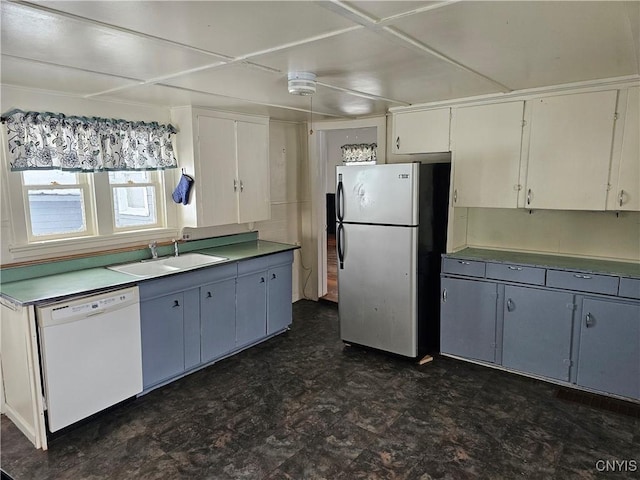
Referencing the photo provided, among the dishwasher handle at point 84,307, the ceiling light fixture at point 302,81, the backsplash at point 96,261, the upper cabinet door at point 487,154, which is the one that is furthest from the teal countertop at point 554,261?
the dishwasher handle at point 84,307

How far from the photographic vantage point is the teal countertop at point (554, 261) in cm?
304

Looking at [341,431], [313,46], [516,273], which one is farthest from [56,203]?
[516,273]

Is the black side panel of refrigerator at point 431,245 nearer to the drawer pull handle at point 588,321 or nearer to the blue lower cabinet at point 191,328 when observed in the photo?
the drawer pull handle at point 588,321

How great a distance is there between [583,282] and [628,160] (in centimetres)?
90

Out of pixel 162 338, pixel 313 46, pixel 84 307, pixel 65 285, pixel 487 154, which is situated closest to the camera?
pixel 313 46

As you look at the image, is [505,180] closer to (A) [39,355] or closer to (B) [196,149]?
(B) [196,149]

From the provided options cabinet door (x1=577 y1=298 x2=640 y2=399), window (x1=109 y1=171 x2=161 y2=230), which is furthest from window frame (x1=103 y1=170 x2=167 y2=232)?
cabinet door (x1=577 y1=298 x2=640 y2=399)

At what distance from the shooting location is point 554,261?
132 inches

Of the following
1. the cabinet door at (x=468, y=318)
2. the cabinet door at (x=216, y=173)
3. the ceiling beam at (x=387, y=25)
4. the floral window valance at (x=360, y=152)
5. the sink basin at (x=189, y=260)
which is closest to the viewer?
the ceiling beam at (x=387, y=25)

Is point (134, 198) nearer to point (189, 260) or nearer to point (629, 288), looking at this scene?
point (189, 260)

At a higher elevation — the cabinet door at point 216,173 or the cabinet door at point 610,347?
the cabinet door at point 216,173

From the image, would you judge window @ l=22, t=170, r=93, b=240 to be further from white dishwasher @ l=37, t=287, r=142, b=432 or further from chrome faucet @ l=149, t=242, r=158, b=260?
white dishwasher @ l=37, t=287, r=142, b=432

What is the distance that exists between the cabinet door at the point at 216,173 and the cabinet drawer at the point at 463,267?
205 cm

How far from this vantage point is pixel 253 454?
2.50 m
